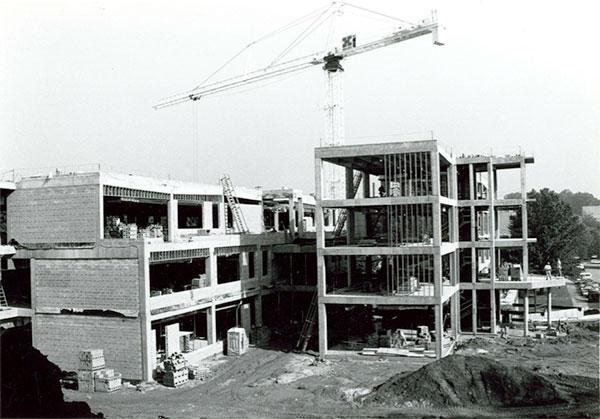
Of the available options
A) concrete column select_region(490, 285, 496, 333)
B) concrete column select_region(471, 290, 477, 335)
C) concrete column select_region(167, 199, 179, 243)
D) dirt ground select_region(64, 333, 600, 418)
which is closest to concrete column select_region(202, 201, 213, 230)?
concrete column select_region(167, 199, 179, 243)

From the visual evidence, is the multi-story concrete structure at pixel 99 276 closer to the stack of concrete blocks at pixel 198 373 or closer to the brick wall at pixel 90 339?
the brick wall at pixel 90 339

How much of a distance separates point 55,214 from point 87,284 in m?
4.18

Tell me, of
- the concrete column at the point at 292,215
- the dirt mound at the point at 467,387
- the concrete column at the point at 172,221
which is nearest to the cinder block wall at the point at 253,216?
the concrete column at the point at 292,215

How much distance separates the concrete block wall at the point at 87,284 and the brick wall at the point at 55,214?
1.33 metres

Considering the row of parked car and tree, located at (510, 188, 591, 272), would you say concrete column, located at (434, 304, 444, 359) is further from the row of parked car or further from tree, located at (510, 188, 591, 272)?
tree, located at (510, 188, 591, 272)

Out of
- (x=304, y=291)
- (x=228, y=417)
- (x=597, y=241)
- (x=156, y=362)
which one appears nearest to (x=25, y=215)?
(x=156, y=362)

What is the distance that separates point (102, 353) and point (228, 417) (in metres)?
8.76

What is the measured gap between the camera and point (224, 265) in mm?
41250

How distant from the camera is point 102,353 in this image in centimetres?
2700

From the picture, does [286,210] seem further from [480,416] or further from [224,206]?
[480,416]

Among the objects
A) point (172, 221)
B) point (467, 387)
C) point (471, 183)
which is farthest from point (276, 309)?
point (467, 387)

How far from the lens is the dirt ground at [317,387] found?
2155 cm

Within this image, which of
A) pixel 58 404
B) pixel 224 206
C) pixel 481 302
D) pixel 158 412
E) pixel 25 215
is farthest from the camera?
pixel 224 206

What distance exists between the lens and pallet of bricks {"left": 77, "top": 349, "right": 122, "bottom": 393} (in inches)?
1019
